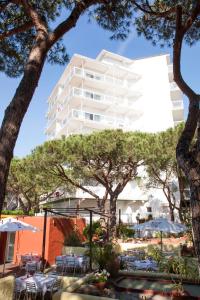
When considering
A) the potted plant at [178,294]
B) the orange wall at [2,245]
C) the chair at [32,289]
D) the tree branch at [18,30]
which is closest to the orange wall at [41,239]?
the orange wall at [2,245]

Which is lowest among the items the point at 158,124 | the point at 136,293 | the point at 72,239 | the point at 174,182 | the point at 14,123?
the point at 136,293

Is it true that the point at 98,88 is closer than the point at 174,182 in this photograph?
No

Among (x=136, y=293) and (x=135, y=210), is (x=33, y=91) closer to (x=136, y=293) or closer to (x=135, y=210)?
(x=136, y=293)

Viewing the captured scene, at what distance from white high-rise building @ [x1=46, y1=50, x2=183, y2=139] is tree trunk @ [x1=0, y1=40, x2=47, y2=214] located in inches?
1429

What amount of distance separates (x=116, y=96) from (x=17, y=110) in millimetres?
45533

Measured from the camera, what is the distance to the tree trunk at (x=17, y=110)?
14.3ft

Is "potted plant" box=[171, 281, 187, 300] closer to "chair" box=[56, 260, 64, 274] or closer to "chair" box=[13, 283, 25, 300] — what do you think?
"chair" box=[13, 283, 25, 300]

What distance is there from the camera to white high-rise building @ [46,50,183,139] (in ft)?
146

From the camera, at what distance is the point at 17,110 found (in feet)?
15.7

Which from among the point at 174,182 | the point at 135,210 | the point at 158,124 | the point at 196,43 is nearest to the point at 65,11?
the point at 196,43

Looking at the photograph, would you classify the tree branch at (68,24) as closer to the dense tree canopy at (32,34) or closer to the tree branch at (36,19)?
the dense tree canopy at (32,34)

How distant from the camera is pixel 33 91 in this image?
17.0 ft

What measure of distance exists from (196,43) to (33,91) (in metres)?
6.52

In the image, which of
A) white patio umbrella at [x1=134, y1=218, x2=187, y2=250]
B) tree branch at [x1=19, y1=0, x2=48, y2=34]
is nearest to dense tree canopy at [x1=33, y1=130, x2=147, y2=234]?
white patio umbrella at [x1=134, y1=218, x2=187, y2=250]
